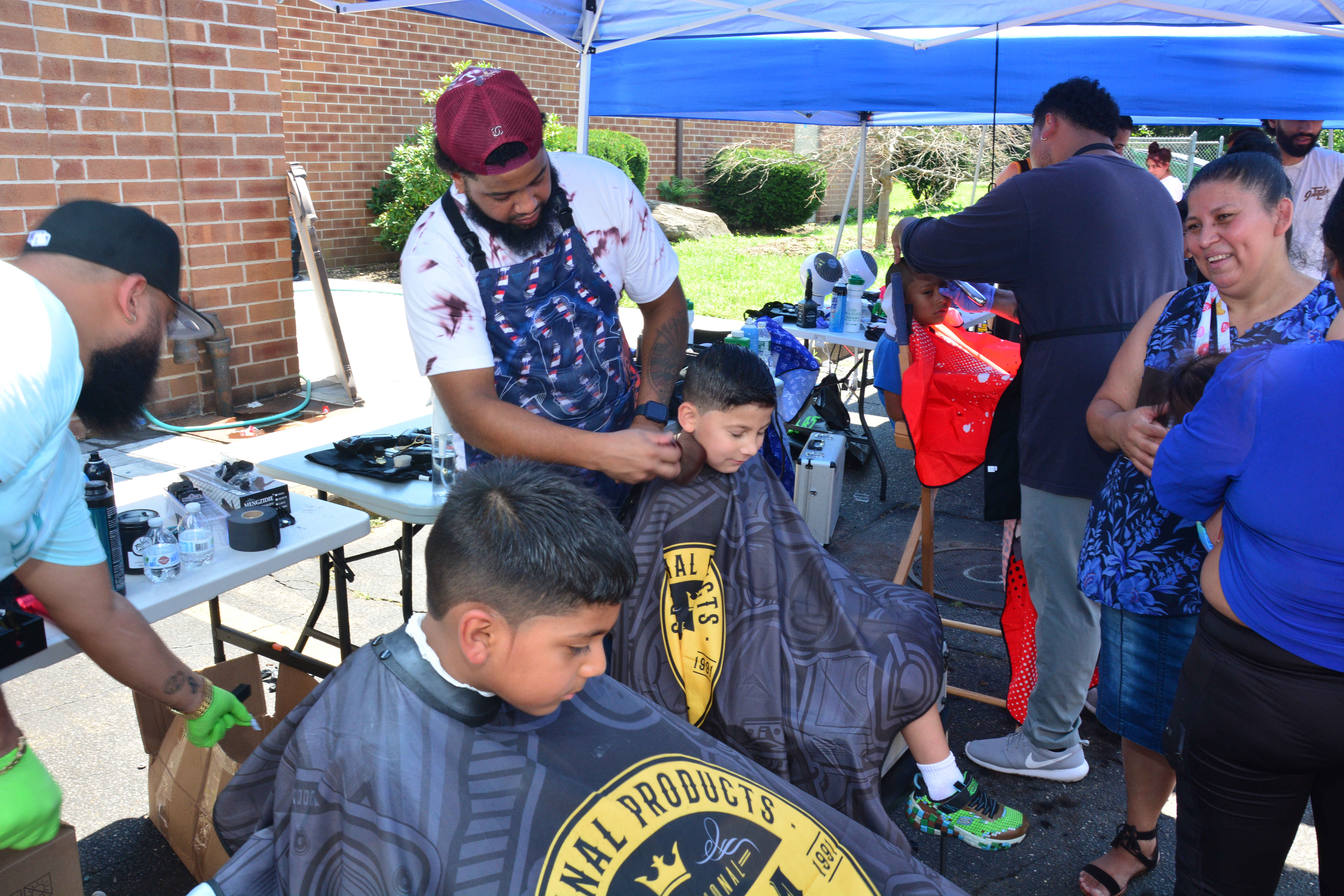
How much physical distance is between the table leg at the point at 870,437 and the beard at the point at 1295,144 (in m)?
2.49

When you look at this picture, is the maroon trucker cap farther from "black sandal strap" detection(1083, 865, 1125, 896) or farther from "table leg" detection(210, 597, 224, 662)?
"black sandal strap" detection(1083, 865, 1125, 896)

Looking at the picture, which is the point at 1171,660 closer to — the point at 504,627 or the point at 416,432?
the point at 504,627

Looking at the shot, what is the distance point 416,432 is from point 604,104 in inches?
130

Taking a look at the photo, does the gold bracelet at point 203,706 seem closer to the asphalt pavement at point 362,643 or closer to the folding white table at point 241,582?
the folding white table at point 241,582

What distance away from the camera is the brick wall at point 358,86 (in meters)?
9.78

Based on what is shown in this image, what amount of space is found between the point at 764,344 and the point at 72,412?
131 inches

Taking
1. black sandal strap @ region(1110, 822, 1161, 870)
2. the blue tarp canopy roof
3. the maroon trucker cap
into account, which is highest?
the blue tarp canopy roof

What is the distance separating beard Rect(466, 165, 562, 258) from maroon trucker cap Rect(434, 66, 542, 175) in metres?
0.13

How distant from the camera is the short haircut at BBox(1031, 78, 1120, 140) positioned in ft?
8.52

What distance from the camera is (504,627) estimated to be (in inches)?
50.4

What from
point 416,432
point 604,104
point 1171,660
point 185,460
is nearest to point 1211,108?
point 604,104

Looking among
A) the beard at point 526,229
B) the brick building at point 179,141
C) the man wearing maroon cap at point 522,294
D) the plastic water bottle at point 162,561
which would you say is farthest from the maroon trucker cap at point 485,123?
the brick building at point 179,141

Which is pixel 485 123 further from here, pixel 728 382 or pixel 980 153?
pixel 980 153

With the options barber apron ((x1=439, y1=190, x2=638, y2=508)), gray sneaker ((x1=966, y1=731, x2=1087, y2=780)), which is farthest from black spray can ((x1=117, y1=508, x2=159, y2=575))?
gray sneaker ((x1=966, y1=731, x2=1087, y2=780))
